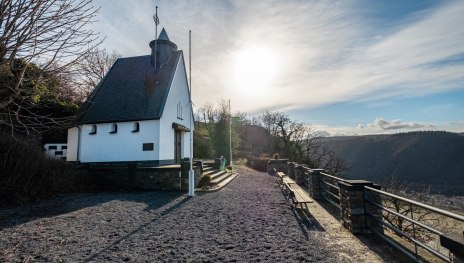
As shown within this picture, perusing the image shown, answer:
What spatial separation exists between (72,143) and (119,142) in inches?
157

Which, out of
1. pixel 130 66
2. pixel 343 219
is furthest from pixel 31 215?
pixel 130 66

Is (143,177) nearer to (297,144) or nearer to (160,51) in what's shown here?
(160,51)

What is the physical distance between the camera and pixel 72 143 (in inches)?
708

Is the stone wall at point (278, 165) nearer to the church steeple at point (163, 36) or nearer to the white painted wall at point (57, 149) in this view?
the church steeple at point (163, 36)

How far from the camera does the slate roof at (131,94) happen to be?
16750 millimetres

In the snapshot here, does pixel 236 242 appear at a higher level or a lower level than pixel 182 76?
lower

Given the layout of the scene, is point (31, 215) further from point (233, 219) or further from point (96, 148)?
point (96, 148)

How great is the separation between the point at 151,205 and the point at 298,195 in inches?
199

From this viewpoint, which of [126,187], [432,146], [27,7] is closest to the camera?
[27,7]

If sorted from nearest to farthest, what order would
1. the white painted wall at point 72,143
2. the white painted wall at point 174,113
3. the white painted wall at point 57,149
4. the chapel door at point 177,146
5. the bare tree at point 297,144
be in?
the white painted wall at point 174,113 → the white painted wall at point 72,143 → the white painted wall at point 57,149 → the chapel door at point 177,146 → the bare tree at point 297,144

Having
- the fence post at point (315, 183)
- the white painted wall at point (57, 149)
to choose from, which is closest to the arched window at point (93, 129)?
the white painted wall at point (57, 149)

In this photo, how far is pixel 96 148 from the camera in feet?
56.5

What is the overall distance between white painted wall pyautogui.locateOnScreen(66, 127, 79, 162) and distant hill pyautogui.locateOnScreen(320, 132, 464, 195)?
212ft

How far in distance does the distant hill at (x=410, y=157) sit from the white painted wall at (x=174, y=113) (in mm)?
57893
